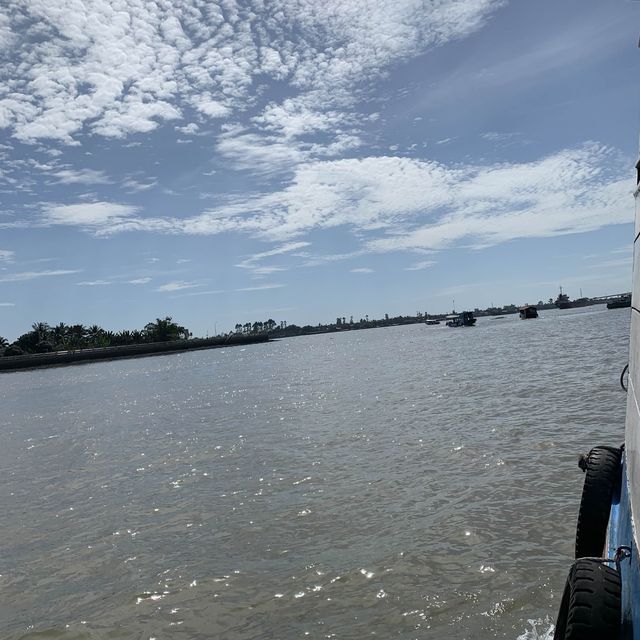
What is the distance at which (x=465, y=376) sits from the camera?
99.8 ft

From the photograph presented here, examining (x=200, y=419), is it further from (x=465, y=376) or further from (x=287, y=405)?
(x=465, y=376)

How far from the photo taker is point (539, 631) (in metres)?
5.34

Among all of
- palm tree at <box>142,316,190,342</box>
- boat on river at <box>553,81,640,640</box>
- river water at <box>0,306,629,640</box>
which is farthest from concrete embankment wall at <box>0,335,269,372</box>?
boat on river at <box>553,81,640,640</box>

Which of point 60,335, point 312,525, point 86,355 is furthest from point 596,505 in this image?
point 60,335

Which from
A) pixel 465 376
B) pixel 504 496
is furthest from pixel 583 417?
pixel 465 376

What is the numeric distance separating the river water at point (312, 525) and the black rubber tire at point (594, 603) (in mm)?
2311

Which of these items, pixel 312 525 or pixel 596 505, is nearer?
pixel 596 505

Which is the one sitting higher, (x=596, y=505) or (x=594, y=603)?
(x=594, y=603)

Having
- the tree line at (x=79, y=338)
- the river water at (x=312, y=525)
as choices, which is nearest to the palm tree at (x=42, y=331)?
the tree line at (x=79, y=338)

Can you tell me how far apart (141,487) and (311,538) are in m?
5.98

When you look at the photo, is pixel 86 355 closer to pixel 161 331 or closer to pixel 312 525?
pixel 161 331

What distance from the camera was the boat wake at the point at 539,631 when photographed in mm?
5234

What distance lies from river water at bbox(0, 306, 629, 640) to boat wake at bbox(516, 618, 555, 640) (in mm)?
20

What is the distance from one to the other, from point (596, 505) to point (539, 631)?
55.3 inches
